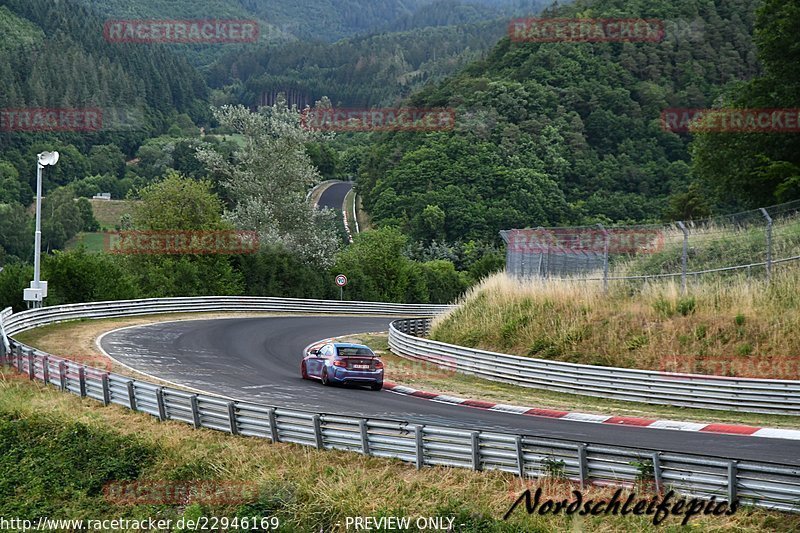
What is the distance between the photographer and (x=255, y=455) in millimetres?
17000

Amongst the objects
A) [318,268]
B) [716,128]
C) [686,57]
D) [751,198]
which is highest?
[686,57]

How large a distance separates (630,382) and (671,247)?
5.83 m

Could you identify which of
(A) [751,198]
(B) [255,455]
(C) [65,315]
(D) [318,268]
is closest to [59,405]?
(B) [255,455]

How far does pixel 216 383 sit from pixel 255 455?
8.65 metres

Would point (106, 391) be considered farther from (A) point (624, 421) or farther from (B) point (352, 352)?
(A) point (624, 421)

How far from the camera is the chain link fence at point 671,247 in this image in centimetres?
2594

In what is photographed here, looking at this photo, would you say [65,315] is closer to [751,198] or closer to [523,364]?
[523,364]

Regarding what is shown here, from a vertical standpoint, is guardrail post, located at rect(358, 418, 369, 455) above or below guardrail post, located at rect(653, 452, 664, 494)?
below

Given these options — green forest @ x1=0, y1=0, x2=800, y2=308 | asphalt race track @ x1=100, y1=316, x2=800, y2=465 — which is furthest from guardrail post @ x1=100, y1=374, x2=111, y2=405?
green forest @ x1=0, y1=0, x2=800, y2=308

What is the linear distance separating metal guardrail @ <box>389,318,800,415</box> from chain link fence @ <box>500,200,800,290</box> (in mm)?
4209

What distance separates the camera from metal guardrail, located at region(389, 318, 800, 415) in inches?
849

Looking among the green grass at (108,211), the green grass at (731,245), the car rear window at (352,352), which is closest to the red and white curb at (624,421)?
the car rear window at (352,352)

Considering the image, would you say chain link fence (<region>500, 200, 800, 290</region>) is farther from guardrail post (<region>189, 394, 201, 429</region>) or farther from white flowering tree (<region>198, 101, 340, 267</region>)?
white flowering tree (<region>198, 101, 340, 267</region>)

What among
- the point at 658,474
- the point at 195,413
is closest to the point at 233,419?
the point at 195,413
